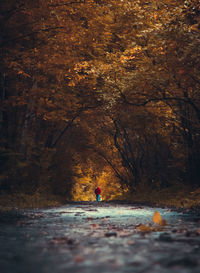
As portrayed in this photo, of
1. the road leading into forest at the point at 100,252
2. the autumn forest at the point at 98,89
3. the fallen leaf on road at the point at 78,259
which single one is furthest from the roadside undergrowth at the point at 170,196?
the fallen leaf on road at the point at 78,259

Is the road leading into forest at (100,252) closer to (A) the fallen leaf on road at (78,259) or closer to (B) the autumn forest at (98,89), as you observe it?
(A) the fallen leaf on road at (78,259)

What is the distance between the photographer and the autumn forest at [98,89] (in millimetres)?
13992

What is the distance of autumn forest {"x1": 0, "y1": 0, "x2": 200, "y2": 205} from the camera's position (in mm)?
13992

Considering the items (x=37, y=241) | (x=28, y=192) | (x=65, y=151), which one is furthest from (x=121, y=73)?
(x=37, y=241)

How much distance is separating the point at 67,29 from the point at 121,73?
19.7ft

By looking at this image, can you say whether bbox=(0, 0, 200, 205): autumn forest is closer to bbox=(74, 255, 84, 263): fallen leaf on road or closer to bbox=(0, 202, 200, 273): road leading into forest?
bbox=(0, 202, 200, 273): road leading into forest

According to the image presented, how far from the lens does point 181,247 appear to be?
5086mm

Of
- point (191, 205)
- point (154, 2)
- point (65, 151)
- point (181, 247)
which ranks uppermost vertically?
point (154, 2)

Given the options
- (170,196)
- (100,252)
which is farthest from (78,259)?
(170,196)

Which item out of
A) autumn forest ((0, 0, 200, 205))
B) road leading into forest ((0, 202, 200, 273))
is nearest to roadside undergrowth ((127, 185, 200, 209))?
autumn forest ((0, 0, 200, 205))

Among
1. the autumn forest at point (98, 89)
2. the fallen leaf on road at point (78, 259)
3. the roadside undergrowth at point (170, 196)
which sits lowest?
the fallen leaf on road at point (78, 259)

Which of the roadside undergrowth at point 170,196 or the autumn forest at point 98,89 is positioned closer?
the autumn forest at point 98,89

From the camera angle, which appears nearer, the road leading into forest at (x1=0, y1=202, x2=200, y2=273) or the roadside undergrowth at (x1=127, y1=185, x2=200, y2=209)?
the road leading into forest at (x1=0, y1=202, x2=200, y2=273)

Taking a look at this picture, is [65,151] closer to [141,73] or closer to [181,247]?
[141,73]
